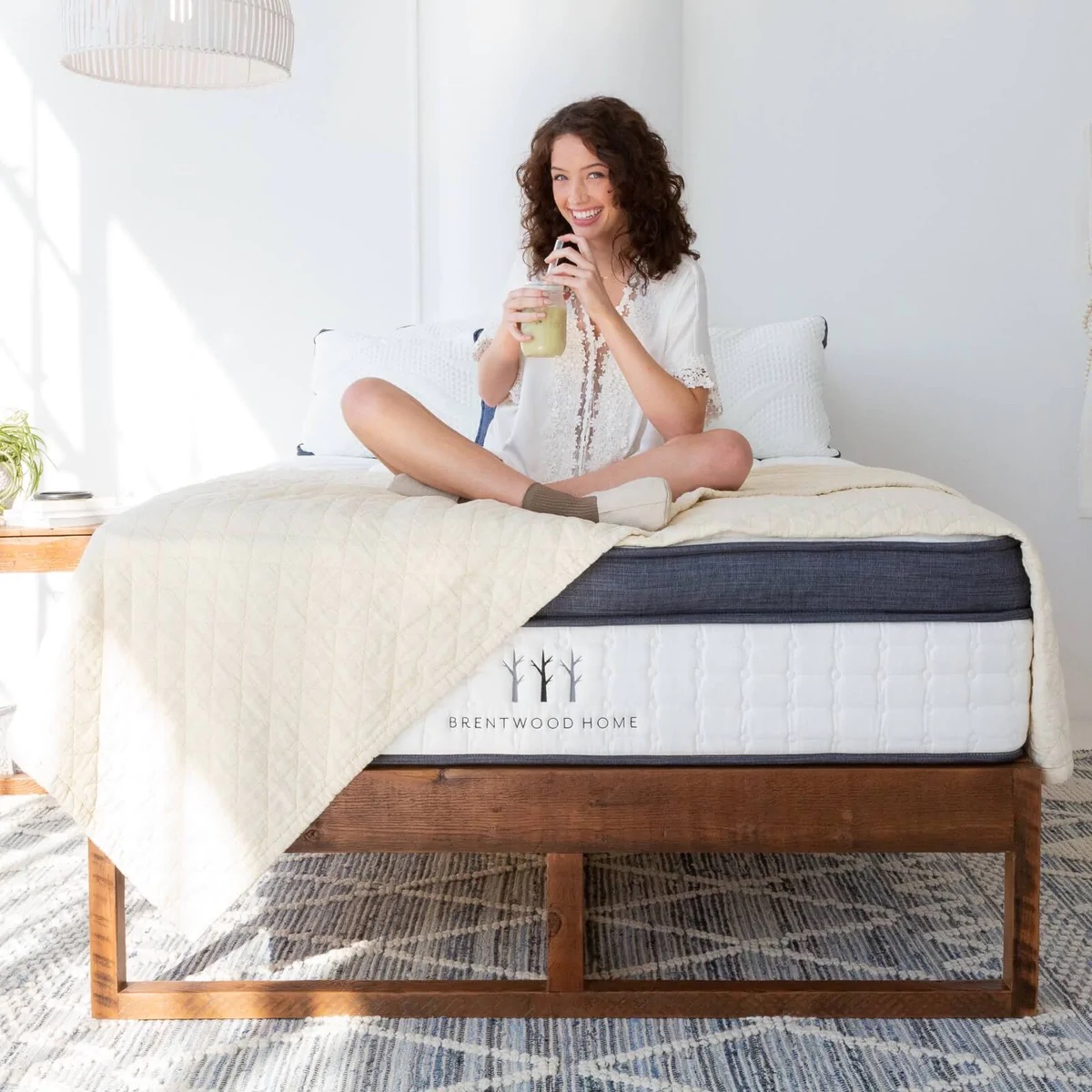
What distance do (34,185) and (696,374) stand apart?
209cm

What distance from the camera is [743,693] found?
4.64 ft

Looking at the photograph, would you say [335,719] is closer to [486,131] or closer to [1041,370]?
[486,131]

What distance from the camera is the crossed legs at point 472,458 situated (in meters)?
1.66

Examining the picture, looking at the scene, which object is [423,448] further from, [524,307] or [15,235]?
[15,235]

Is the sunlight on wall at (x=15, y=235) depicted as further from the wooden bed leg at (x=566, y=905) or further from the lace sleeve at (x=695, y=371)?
the wooden bed leg at (x=566, y=905)

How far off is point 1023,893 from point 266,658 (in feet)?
3.03

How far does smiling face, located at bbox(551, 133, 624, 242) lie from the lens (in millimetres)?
2100

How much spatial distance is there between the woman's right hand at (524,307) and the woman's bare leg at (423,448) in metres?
0.19

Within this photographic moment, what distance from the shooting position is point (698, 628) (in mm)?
1416

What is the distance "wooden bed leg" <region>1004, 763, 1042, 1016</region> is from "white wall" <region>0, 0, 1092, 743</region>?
1949 millimetres

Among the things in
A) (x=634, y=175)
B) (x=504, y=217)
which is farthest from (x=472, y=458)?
(x=504, y=217)

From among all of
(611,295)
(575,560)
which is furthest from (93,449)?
(575,560)

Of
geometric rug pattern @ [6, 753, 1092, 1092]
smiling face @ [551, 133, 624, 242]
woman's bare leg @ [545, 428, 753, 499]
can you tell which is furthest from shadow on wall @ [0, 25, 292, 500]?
woman's bare leg @ [545, 428, 753, 499]

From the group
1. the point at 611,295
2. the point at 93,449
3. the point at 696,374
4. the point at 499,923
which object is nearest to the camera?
the point at 499,923
